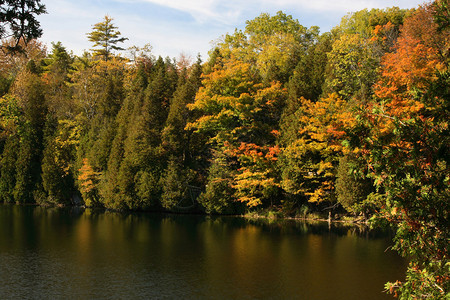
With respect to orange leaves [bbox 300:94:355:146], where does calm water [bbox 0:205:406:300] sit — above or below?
below

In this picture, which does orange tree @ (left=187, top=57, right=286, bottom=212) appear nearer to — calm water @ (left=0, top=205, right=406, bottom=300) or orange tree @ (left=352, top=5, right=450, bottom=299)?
calm water @ (left=0, top=205, right=406, bottom=300)

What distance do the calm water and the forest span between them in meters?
2.86

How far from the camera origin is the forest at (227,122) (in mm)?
29938

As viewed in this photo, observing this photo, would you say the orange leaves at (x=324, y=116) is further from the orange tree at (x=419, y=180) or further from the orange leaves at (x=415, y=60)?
the orange tree at (x=419, y=180)

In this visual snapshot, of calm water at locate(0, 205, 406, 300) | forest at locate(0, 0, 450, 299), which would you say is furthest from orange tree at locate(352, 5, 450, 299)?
forest at locate(0, 0, 450, 299)

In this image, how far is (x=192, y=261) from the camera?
19578mm

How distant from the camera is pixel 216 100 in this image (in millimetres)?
36125

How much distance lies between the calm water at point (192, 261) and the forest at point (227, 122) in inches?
112

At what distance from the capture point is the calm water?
15195 millimetres

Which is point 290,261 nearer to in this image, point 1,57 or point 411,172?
point 411,172

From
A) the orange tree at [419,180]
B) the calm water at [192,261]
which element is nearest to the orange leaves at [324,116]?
the calm water at [192,261]

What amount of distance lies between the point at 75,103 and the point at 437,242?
4479 cm

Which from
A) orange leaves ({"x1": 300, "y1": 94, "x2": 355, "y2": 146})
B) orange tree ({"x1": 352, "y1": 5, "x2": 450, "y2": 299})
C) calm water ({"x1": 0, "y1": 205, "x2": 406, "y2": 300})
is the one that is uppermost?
orange leaves ({"x1": 300, "y1": 94, "x2": 355, "y2": 146})

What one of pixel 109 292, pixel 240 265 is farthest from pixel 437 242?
pixel 240 265
